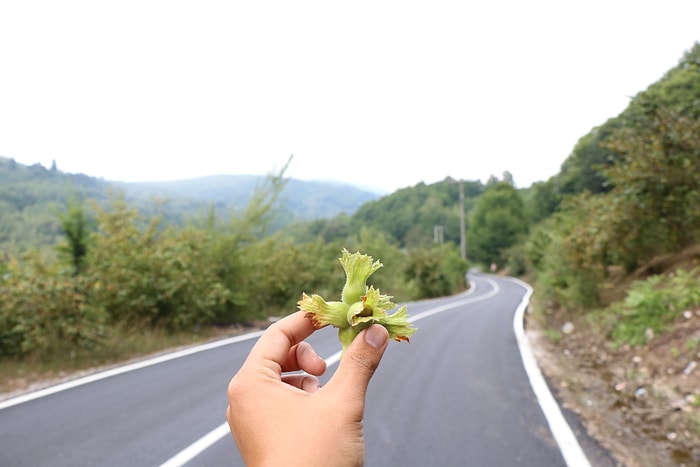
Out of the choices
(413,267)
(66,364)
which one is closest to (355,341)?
(66,364)

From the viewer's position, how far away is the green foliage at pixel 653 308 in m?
A: 7.06

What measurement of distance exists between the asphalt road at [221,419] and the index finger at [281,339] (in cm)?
275

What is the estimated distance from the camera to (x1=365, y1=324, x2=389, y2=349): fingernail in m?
1.17

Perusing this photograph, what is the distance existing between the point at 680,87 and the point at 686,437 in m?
39.7

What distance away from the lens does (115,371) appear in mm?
6770

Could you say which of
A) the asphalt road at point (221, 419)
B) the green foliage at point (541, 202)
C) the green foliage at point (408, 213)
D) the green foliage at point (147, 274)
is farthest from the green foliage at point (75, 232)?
the green foliage at point (541, 202)

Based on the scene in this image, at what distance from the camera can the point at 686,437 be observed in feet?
14.2

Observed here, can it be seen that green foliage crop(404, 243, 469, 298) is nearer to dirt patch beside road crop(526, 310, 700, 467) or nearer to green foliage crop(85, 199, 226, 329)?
green foliage crop(85, 199, 226, 329)

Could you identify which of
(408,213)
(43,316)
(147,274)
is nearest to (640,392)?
(43,316)

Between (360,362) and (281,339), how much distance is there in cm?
31

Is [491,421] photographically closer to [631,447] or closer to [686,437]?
[631,447]

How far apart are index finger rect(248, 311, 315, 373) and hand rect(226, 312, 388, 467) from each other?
0.16 ft

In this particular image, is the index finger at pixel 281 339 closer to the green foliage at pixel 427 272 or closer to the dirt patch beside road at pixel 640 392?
the dirt patch beside road at pixel 640 392

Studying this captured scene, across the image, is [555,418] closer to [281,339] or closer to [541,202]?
[281,339]
